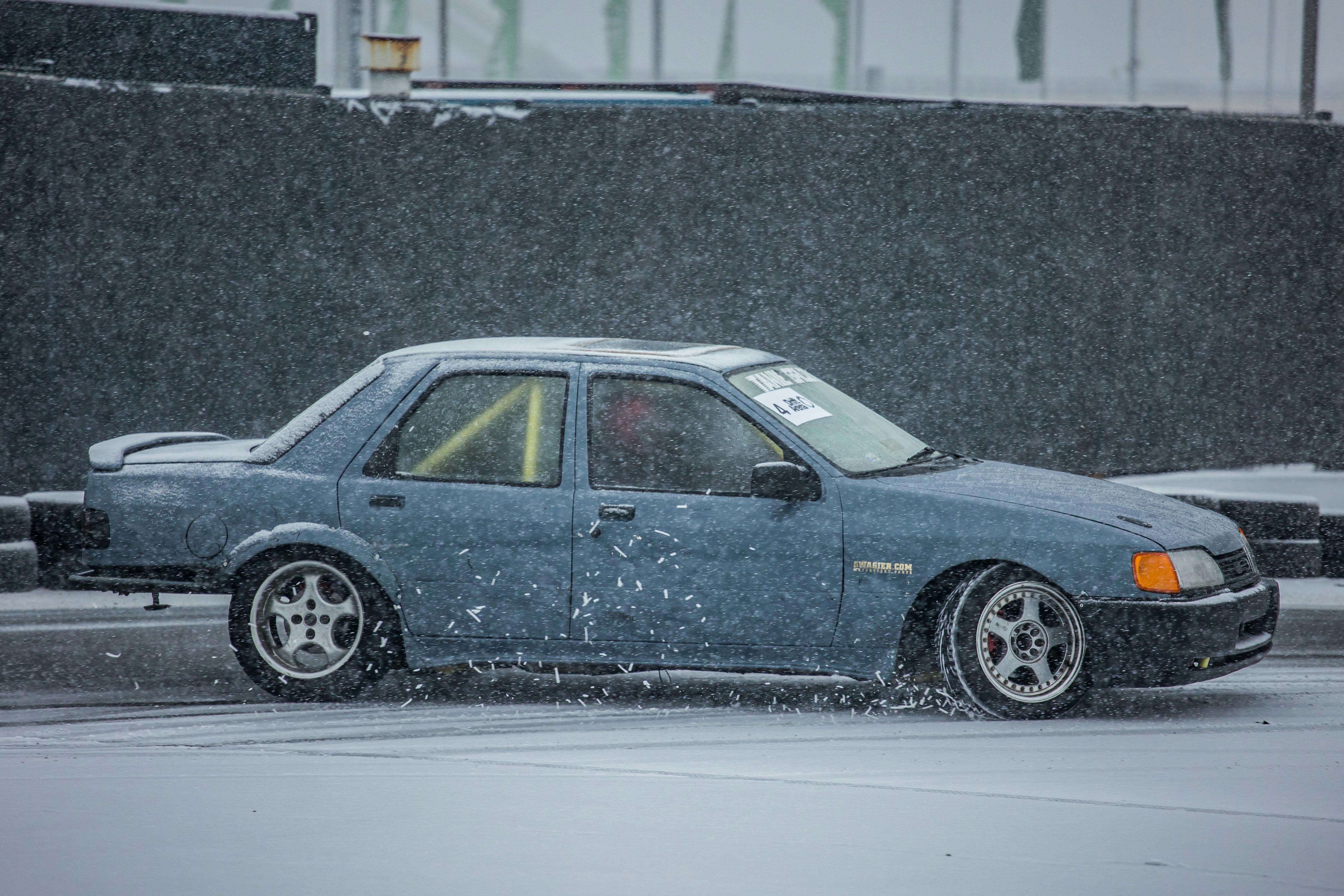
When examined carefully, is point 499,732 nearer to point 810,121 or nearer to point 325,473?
point 325,473

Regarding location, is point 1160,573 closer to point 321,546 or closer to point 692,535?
point 692,535

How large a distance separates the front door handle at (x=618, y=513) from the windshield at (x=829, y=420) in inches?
27.2

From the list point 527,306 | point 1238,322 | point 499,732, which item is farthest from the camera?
point 1238,322

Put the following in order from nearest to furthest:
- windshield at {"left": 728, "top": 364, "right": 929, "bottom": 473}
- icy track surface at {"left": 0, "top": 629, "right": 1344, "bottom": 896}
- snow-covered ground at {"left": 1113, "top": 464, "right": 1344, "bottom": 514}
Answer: icy track surface at {"left": 0, "top": 629, "right": 1344, "bottom": 896}, windshield at {"left": 728, "top": 364, "right": 929, "bottom": 473}, snow-covered ground at {"left": 1113, "top": 464, "right": 1344, "bottom": 514}

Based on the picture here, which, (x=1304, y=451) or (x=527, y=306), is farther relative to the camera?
(x=1304, y=451)

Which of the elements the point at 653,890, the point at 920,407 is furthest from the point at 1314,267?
the point at 653,890

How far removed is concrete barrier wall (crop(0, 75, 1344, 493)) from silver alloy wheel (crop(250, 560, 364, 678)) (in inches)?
200

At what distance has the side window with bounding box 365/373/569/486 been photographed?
7.32 m

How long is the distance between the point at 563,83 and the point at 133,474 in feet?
21.3

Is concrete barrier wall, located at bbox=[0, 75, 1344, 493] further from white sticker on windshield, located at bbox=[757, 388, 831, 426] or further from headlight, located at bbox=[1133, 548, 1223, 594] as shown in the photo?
headlight, located at bbox=[1133, 548, 1223, 594]

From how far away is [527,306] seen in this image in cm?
1262

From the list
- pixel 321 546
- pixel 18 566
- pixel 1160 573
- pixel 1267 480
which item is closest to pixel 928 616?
pixel 1160 573

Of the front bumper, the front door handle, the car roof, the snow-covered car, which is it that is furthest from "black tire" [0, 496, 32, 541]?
the front bumper

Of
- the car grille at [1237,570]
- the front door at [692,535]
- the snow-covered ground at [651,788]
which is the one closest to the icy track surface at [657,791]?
the snow-covered ground at [651,788]
